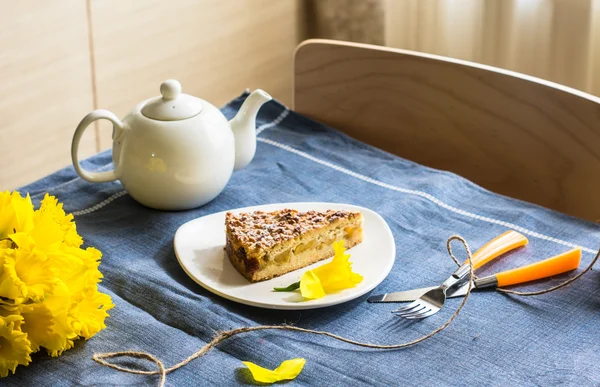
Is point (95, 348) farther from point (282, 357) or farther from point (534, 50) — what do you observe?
point (534, 50)

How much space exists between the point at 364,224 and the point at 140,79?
3.70 ft

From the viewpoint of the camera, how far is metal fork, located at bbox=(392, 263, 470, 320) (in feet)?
3.18

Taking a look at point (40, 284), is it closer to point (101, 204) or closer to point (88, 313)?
point (88, 313)

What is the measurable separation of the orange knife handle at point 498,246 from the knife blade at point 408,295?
0.06 m

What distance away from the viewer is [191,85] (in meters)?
2.24

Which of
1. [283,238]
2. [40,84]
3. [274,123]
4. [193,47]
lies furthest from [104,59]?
[283,238]

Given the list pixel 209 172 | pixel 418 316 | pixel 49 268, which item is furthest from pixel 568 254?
pixel 49 268

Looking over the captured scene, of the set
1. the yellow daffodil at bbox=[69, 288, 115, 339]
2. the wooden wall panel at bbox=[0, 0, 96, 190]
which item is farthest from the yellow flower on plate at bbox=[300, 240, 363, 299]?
the wooden wall panel at bbox=[0, 0, 96, 190]

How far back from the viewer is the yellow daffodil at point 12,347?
2.71 feet

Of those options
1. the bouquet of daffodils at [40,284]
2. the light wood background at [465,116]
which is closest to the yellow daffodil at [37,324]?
the bouquet of daffodils at [40,284]

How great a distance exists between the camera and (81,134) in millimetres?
1177

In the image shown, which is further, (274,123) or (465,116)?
(274,123)

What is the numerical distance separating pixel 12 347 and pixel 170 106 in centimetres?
47

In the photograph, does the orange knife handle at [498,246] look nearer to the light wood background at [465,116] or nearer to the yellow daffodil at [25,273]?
the light wood background at [465,116]
